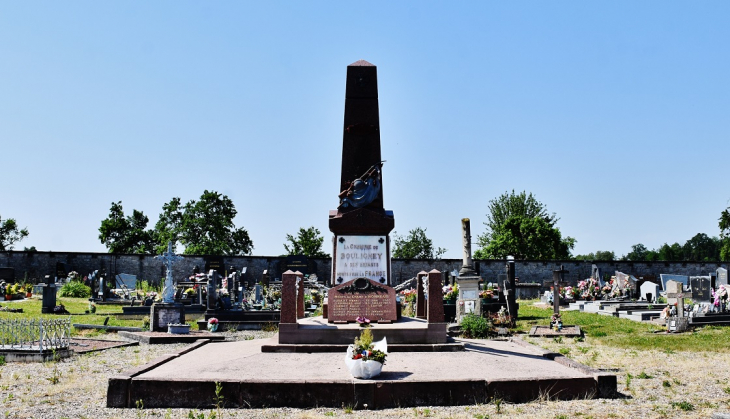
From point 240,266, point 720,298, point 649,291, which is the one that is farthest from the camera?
point 240,266

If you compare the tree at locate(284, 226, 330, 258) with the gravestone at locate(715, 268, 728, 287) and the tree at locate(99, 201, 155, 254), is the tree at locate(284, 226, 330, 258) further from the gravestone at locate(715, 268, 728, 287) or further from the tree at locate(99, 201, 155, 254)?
the gravestone at locate(715, 268, 728, 287)

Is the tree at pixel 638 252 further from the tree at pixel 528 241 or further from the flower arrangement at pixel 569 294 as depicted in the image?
the flower arrangement at pixel 569 294

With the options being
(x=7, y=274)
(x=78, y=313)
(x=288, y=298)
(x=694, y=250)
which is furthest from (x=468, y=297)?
(x=694, y=250)

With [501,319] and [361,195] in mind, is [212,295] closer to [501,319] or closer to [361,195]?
[501,319]

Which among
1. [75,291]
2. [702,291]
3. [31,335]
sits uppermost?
[702,291]

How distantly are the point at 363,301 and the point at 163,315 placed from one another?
7025 mm

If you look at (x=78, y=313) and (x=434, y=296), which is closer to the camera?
(x=434, y=296)

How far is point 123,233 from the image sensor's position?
176 feet

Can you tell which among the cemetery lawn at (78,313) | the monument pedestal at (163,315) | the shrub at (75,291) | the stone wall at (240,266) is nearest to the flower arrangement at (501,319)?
the monument pedestal at (163,315)

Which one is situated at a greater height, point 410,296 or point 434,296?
point 434,296

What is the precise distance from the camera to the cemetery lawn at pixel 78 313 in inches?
755

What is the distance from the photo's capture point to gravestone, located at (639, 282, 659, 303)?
29.0m

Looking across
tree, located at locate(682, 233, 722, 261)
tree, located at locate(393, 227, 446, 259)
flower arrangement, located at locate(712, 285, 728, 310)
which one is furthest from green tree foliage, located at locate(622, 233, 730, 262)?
flower arrangement, located at locate(712, 285, 728, 310)

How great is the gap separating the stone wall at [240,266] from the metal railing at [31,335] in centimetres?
2119
